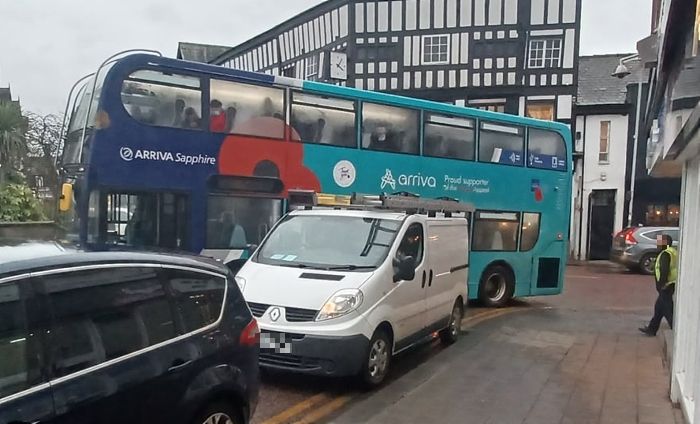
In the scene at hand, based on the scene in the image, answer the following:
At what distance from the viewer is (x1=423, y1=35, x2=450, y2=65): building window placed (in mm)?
26969

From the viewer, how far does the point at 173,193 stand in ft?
27.5

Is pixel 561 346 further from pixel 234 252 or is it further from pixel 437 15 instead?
pixel 437 15

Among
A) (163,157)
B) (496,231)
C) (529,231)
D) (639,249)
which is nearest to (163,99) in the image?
(163,157)

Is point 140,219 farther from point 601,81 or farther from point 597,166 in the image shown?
point 601,81

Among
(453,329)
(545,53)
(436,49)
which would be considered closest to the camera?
(453,329)

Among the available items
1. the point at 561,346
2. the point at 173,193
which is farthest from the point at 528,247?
the point at 173,193

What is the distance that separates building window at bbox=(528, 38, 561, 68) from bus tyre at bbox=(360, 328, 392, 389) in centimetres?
2257

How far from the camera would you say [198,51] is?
48.4 meters

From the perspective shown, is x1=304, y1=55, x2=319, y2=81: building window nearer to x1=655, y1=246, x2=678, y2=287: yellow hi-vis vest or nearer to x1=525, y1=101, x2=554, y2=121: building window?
x1=525, y1=101, x2=554, y2=121: building window

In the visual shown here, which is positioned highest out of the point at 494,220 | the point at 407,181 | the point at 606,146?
the point at 606,146

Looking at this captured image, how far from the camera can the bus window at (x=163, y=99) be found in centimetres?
805

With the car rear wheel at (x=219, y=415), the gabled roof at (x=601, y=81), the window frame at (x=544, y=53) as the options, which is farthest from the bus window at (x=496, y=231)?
the gabled roof at (x=601, y=81)

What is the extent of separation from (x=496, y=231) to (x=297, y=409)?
27.3 ft

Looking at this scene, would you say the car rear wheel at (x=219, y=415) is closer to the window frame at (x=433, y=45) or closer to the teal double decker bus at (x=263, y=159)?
the teal double decker bus at (x=263, y=159)
